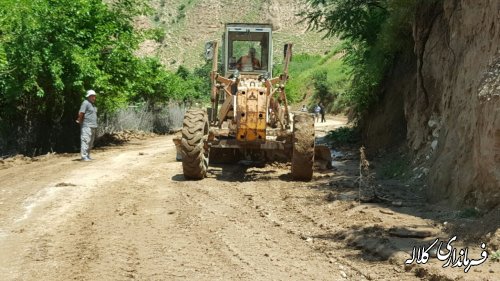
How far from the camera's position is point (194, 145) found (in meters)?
10.7

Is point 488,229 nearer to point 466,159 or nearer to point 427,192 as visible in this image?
point 466,159

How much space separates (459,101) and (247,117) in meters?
3.73

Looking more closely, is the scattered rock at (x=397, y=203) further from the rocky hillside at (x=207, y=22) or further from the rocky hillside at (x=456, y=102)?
the rocky hillside at (x=207, y=22)

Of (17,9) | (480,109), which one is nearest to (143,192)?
(480,109)

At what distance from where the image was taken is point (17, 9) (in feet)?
52.7

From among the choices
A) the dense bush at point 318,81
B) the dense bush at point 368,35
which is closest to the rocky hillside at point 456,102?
the dense bush at point 368,35

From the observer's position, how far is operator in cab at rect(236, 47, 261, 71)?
44.3 ft

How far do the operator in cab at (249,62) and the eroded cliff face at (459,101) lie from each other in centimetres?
358

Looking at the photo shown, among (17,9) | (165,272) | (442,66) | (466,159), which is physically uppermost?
(17,9)

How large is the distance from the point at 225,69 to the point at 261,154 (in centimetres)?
210

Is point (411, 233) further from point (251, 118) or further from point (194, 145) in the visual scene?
point (194, 145)

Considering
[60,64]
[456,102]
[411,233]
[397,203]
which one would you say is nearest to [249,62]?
[456,102]

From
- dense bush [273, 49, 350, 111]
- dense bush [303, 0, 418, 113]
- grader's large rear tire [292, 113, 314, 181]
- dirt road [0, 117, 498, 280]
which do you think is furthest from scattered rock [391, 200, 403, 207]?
dense bush [273, 49, 350, 111]

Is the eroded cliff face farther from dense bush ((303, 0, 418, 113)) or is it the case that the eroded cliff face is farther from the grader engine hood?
the grader engine hood
